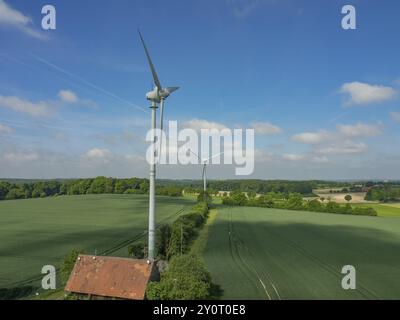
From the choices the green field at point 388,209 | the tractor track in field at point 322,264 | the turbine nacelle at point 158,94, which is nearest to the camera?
the turbine nacelle at point 158,94

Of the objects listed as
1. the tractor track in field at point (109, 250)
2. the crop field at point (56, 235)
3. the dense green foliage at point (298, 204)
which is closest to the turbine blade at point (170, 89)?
the crop field at point (56, 235)

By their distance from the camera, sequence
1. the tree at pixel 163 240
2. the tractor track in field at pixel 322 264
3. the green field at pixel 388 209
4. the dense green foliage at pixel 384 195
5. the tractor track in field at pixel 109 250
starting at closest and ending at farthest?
the tractor track in field at pixel 322 264 < the tractor track in field at pixel 109 250 < the tree at pixel 163 240 < the green field at pixel 388 209 < the dense green foliage at pixel 384 195

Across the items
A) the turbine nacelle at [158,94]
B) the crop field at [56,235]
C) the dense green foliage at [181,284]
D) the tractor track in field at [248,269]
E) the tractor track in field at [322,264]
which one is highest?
the turbine nacelle at [158,94]

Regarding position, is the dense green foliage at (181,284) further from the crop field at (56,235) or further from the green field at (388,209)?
the green field at (388,209)

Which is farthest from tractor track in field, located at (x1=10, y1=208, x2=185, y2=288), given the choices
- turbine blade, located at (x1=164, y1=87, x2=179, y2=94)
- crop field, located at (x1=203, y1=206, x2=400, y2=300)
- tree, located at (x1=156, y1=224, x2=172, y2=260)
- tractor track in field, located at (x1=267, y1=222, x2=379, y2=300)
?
tractor track in field, located at (x1=267, y1=222, x2=379, y2=300)

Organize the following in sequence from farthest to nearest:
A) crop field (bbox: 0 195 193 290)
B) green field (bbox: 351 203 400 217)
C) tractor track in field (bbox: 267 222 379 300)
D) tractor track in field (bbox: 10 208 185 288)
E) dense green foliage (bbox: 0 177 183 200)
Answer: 1. dense green foliage (bbox: 0 177 183 200)
2. green field (bbox: 351 203 400 217)
3. crop field (bbox: 0 195 193 290)
4. tractor track in field (bbox: 10 208 185 288)
5. tractor track in field (bbox: 267 222 379 300)

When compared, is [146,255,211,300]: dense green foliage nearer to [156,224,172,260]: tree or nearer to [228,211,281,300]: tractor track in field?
[228,211,281,300]: tractor track in field

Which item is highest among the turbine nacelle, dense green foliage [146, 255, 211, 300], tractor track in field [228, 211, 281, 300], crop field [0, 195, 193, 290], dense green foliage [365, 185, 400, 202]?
the turbine nacelle

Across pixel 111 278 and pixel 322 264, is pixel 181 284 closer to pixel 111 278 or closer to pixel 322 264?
pixel 111 278
